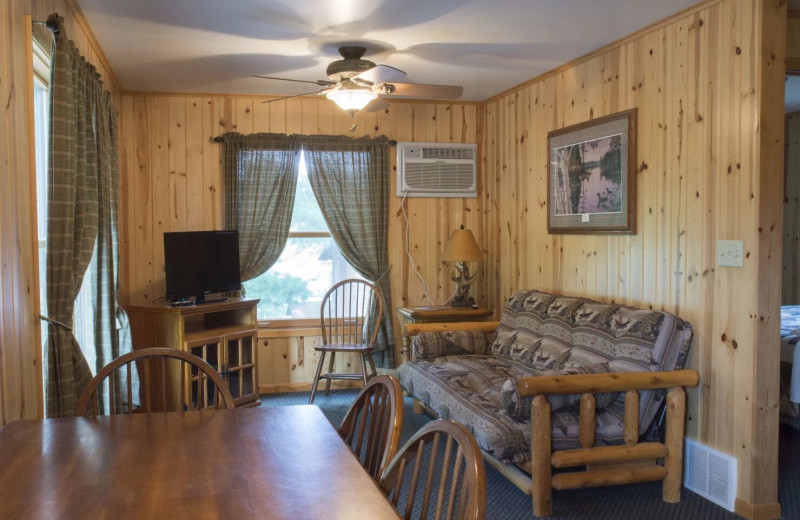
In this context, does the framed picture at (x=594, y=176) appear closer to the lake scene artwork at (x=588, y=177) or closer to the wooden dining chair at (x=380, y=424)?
the lake scene artwork at (x=588, y=177)

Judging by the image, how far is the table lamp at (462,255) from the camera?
5051mm

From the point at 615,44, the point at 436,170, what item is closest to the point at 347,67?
the point at 615,44

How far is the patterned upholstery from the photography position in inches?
121

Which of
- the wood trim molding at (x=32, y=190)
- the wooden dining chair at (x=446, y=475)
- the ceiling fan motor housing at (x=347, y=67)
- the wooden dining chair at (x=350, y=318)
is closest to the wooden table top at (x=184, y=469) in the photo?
the wooden dining chair at (x=446, y=475)

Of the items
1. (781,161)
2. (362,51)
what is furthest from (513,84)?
(781,161)

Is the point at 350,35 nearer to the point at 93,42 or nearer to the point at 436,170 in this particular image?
the point at 93,42

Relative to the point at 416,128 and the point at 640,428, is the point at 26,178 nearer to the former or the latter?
the point at 640,428

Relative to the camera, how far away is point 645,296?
144 inches

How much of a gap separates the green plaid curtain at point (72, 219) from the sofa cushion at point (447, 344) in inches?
73.3

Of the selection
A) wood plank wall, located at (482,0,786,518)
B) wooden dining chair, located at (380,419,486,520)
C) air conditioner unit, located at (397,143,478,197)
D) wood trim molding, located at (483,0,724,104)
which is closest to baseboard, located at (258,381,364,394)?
air conditioner unit, located at (397,143,478,197)

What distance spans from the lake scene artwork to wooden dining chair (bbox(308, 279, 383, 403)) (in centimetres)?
164

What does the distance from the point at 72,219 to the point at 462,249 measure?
2941mm

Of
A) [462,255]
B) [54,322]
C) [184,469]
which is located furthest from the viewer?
[462,255]

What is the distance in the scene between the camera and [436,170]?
5.51 meters
